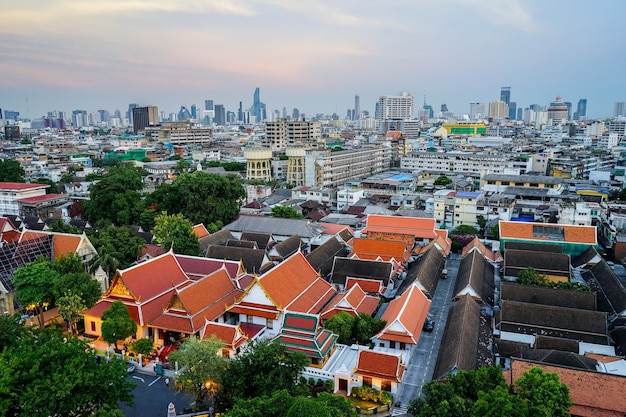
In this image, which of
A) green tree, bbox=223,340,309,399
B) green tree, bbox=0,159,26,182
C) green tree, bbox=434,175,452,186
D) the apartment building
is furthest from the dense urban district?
the apartment building

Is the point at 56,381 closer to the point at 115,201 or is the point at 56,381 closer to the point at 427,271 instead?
the point at 427,271

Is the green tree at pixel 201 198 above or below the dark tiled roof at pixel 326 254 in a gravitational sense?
above

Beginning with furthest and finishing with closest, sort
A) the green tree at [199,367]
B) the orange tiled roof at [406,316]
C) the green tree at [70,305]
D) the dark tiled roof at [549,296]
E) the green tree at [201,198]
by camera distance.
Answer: the green tree at [201,198] < the dark tiled roof at [549,296] < the green tree at [70,305] < the orange tiled roof at [406,316] < the green tree at [199,367]

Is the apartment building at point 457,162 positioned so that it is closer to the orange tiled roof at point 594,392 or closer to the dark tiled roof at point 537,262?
the dark tiled roof at point 537,262

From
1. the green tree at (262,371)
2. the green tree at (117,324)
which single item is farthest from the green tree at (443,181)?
the green tree at (262,371)

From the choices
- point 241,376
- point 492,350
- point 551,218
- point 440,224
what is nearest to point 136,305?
point 241,376

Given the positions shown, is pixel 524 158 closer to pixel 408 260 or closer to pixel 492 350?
pixel 408 260

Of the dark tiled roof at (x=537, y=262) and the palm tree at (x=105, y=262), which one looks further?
the dark tiled roof at (x=537, y=262)
